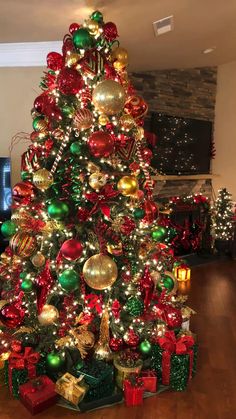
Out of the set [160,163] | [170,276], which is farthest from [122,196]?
[160,163]

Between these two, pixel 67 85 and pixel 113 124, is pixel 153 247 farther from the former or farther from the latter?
pixel 67 85

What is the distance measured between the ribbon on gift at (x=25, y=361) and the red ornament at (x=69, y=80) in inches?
62.8

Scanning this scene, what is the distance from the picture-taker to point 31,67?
11.0ft

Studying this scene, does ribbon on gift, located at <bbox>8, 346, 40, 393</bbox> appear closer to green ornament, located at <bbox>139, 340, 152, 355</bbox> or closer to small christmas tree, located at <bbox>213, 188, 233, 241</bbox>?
green ornament, located at <bbox>139, 340, 152, 355</bbox>

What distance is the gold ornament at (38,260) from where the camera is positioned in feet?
6.93

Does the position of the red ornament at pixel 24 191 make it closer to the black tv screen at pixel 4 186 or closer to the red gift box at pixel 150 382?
the black tv screen at pixel 4 186

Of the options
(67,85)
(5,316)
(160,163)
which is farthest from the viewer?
(160,163)

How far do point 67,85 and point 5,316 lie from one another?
144 centimetres

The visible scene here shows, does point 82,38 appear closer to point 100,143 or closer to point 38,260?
point 100,143

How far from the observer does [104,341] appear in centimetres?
223

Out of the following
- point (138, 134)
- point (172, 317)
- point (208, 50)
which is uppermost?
point (208, 50)

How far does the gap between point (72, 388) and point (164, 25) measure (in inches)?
114

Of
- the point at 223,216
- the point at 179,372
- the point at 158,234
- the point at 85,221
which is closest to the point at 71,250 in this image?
the point at 85,221

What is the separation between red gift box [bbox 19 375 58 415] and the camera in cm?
194
